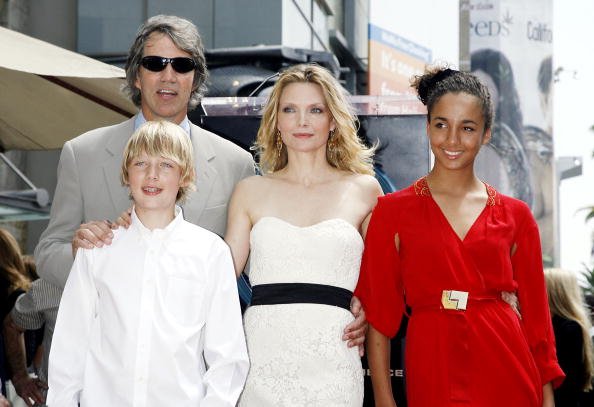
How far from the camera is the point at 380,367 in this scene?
10.3 ft

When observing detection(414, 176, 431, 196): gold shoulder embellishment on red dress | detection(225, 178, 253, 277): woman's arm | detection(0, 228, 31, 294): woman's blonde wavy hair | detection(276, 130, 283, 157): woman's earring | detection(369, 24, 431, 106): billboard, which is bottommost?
detection(0, 228, 31, 294): woman's blonde wavy hair

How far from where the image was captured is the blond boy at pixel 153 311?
2672mm

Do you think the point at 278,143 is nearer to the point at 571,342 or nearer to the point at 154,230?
the point at 154,230

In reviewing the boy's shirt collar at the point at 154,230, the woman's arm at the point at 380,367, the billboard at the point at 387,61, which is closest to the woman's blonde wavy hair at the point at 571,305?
the woman's arm at the point at 380,367

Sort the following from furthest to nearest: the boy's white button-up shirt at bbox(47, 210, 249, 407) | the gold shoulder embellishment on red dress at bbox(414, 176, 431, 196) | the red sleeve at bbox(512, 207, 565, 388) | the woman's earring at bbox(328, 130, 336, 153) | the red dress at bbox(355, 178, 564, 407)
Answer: the woman's earring at bbox(328, 130, 336, 153) → the gold shoulder embellishment on red dress at bbox(414, 176, 431, 196) → the red sleeve at bbox(512, 207, 565, 388) → the red dress at bbox(355, 178, 564, 407) → the boy's white button-up shirt at bbox(47, 210, 249, 407)

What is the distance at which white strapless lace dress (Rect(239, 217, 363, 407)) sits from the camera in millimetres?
3129

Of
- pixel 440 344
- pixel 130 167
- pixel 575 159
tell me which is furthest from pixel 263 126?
pixel 575 159

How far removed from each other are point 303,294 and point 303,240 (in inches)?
7.7

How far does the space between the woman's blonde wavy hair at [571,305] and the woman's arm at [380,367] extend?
2.86 m

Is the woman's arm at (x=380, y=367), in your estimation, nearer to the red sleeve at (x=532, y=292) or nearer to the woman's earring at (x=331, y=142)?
the red sleeve at (x=532, y=292)

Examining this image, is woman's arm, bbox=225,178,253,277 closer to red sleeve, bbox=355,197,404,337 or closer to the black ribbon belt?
the black ribbon belt

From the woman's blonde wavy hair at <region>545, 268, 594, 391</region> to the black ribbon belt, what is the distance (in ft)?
9.59

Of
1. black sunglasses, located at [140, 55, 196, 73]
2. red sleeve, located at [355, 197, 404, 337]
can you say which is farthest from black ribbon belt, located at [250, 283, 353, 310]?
black sunglasses, located at [140, 55, 196, 73]

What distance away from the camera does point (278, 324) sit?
317 cm
